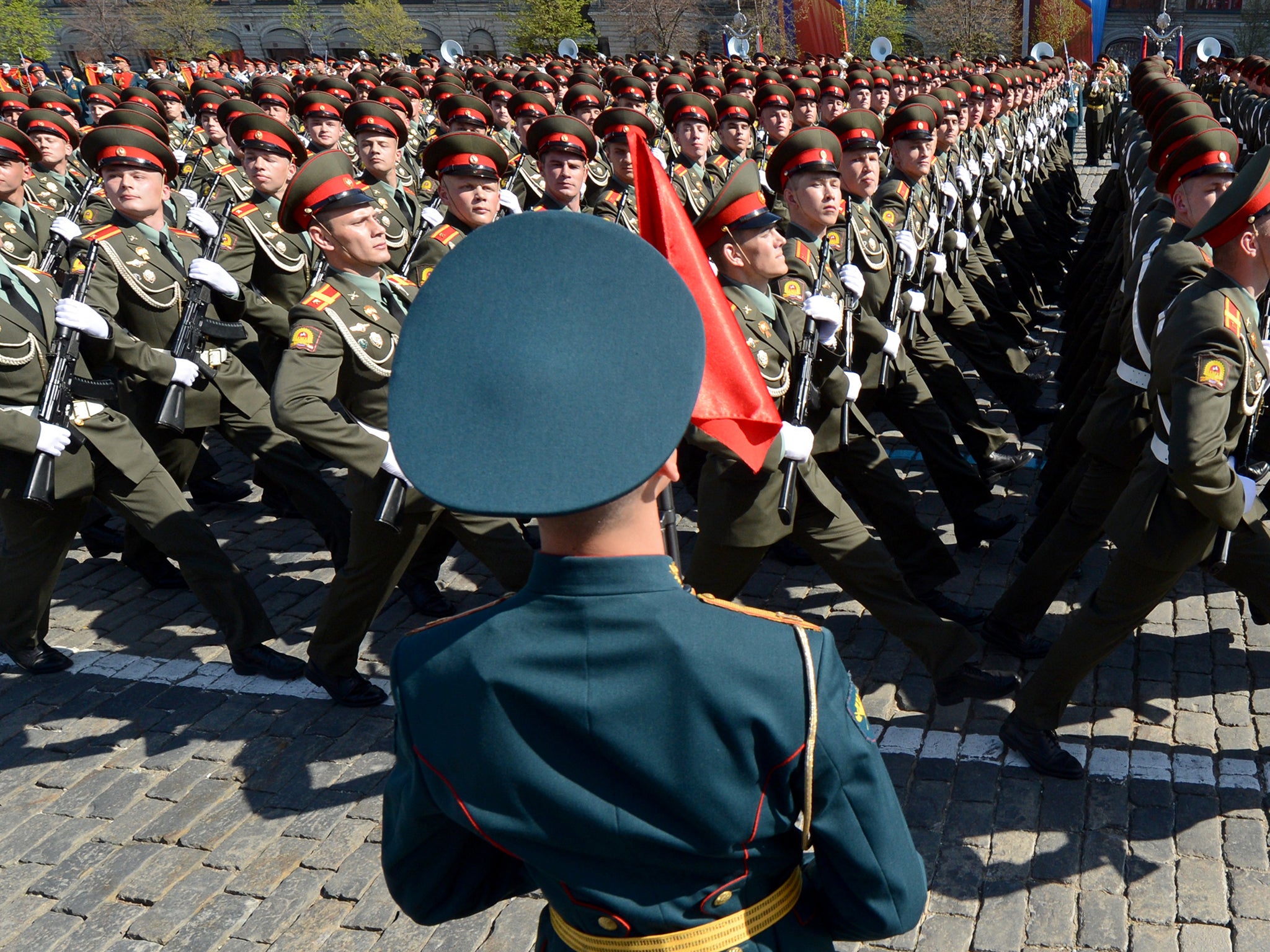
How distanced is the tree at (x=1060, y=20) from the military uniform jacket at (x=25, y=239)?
29.4 metres

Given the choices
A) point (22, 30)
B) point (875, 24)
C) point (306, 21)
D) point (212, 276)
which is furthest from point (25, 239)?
point (306, 21)

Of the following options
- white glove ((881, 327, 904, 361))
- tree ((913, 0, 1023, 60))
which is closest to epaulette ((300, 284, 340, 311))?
white glove ((881, 327, 904, 361))

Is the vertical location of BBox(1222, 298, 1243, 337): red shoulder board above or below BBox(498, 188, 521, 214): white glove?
above

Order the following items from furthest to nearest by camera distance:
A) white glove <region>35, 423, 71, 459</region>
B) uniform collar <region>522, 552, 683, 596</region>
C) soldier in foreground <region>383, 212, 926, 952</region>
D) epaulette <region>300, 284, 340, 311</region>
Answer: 1. white glove <region>35, 423, 71, 459</region>
2. epaulette <region>300, 284, 340, 311</region>
3. uniform collar <region>522, 552, 683, 596</region>
4. soldier in foreground <region>383, 212, 926, 952</region>

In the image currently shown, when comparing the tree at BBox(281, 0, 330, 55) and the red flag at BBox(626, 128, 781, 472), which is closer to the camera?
the red flag at BBox(626, 128, 781, 472)

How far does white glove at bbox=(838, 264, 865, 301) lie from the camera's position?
201 inches

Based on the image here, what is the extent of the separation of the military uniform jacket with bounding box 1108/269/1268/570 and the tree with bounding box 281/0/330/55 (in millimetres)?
57088

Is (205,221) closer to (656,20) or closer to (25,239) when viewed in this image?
(25,239)

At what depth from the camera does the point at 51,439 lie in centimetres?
441

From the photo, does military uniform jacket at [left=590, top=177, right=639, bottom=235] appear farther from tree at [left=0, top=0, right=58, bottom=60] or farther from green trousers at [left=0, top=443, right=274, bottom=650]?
tree at [left=0, top=0, right=58, bottom=60]

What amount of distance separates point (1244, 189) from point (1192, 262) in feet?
2.82

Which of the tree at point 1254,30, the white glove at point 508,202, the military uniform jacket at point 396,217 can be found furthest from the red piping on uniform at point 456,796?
the tree at point 1254,30

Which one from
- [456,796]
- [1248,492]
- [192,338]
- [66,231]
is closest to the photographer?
[456,796]

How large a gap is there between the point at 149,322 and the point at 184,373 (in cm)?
64
